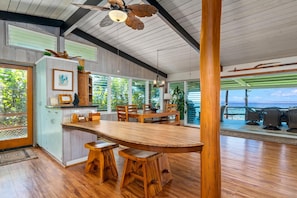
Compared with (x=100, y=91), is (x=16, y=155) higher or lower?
lower

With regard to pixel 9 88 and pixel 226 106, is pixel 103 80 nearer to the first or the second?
pixel 9 88

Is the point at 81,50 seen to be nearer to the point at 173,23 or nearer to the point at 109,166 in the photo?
the point at 173,23

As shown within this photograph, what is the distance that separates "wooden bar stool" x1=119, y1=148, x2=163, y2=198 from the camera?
194 centimetres

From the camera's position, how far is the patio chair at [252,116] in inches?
222

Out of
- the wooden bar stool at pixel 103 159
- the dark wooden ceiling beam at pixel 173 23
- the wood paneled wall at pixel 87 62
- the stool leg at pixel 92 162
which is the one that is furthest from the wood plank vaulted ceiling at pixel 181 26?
the stool leg at pixel 92 162

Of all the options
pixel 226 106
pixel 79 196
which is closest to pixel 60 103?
pixel 79 196

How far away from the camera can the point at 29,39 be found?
398 cm

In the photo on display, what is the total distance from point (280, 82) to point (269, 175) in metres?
3.92

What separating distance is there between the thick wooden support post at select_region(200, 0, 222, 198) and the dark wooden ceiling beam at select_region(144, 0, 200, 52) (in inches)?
93.3

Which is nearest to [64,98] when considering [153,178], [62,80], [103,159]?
[62,80]

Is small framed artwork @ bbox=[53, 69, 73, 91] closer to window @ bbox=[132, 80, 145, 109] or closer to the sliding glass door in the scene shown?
the sliding glass door

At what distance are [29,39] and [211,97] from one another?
4512mm

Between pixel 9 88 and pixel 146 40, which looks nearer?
pixel 9 88

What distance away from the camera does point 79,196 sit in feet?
6.57
